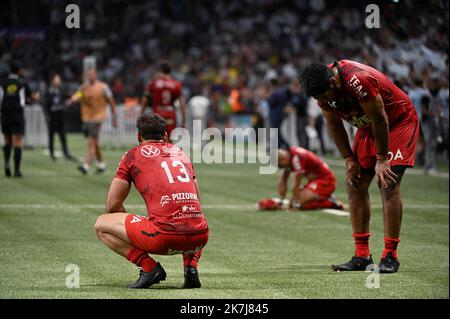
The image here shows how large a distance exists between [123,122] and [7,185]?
14.1 metres

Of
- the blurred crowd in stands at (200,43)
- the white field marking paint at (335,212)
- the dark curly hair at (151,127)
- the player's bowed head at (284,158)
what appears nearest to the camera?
the dark curly hair at (151,127)

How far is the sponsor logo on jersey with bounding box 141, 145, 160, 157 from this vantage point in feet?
28.1

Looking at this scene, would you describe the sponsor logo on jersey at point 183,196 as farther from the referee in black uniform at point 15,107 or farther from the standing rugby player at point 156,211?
the referee in black uniform at point 15,107

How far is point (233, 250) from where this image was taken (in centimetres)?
1165

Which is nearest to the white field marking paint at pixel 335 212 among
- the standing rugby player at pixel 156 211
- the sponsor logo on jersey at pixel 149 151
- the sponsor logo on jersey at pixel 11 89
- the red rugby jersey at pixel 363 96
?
the red rugby jersey at pixel 363 96

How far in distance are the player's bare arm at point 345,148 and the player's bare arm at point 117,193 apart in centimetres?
229

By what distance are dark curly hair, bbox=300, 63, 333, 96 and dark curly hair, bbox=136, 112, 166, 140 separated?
4.44 feet

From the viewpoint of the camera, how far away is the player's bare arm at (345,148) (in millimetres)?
9922

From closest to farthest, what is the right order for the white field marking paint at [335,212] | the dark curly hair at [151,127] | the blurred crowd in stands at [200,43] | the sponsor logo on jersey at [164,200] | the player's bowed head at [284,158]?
the sponsor logo on jersey at [164,200], the dark curly hair at [151,127], the white field marking paint at [335,212], the player's bowed head at [284,158], the blurred crowd in stands at [200,43]

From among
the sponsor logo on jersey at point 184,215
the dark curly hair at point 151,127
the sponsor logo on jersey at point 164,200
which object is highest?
the dark curly hair at point 151,127

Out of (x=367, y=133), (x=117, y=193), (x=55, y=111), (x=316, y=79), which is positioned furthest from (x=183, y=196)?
(x=55, y=111)

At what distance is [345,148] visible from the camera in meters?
10.0
